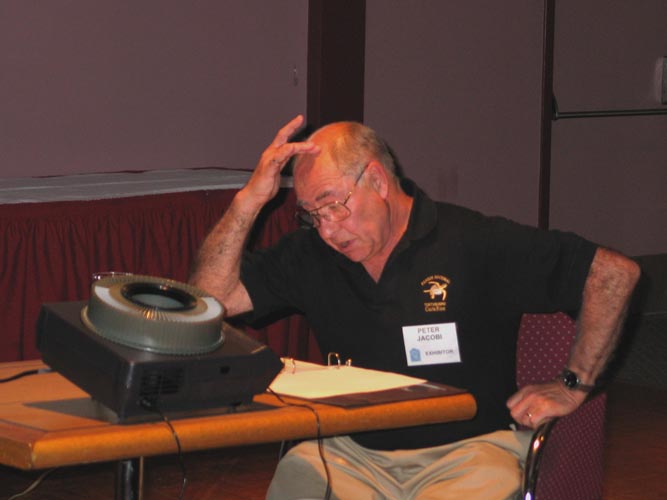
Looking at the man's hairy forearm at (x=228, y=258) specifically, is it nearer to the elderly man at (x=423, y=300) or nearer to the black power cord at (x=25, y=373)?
the elderly man at (x=423, y=300)

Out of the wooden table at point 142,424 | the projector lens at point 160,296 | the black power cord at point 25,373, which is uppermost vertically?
the projector lens at point 160,296

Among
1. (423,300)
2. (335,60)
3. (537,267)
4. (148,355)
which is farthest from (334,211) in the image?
(335,60)

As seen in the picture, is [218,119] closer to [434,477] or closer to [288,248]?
[288,248]

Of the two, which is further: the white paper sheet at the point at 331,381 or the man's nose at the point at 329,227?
the man's nose at the point at 329,227

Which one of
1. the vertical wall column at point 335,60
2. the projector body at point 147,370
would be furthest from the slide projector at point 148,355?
the vertical wall column at point 335,60

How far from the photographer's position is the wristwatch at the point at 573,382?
2.53 metres

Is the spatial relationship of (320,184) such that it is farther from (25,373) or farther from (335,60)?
(335,60)

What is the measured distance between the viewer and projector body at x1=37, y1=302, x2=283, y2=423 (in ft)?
5.97

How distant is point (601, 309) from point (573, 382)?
0.16 meters

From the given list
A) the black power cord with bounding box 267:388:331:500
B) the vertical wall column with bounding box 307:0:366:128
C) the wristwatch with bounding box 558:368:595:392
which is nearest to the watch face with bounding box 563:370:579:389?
the wristwatch with bounding box 558:368:595:392

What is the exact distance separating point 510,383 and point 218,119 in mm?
3261

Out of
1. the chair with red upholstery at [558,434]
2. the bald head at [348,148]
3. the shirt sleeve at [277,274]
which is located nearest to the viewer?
the chair with red upholstery at [558,434]

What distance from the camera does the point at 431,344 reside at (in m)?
2.56

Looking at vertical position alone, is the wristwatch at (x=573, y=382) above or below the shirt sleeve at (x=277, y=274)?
below
